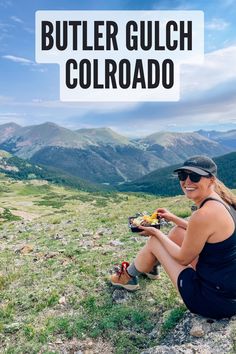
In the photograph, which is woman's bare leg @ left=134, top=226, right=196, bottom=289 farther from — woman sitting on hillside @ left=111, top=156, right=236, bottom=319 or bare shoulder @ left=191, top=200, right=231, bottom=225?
bare shoulder @ left=191, top=200, right=231, bottom=225

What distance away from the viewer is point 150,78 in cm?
2034

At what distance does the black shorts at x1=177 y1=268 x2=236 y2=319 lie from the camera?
7.07 meters

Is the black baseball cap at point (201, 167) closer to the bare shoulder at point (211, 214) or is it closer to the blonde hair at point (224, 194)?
the blonde hair at point (224, 194)

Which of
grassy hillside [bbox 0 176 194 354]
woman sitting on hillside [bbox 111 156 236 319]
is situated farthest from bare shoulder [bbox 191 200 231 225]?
grassy hillside [bbox 0 176 194 354]

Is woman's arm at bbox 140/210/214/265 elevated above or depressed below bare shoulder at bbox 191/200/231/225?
below

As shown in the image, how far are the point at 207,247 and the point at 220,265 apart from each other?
459mm

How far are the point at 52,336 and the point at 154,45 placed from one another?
1557 centimetres

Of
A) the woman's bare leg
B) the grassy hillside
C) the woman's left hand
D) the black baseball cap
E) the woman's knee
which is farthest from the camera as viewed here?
the woman's knee

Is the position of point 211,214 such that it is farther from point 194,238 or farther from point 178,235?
point 178,235

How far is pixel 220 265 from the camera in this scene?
6.86 m

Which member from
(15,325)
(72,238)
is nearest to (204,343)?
(15,325)

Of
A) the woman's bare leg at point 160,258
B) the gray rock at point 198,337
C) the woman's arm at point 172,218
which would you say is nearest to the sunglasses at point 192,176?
the woman's bare leg at point 160,258

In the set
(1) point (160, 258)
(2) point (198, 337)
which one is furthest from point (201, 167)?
(2) point (198, 337)

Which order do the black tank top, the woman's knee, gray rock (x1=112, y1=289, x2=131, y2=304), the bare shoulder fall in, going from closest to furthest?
1. the bare shoulder
2. the black tank top
3. the woman's knee
4. gray rock (x1=112, y1=289, x2=131, y2=304)
